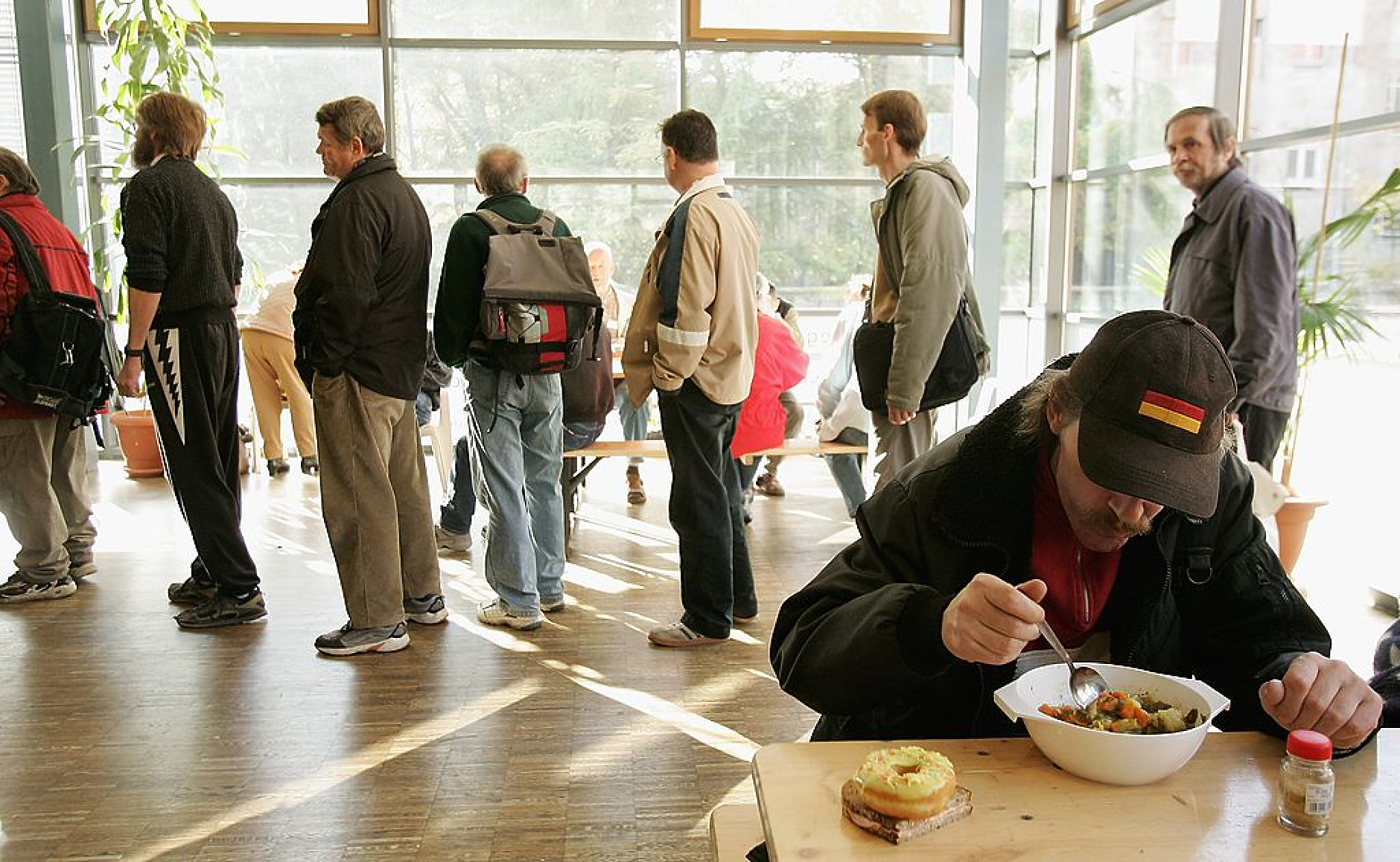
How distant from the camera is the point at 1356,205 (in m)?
4.73

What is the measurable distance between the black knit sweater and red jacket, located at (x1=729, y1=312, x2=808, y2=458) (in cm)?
172

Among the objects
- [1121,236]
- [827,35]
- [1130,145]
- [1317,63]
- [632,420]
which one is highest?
[827,35]

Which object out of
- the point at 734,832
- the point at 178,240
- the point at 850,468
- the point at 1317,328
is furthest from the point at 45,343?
the point at 1317,328

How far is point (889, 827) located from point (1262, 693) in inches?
20.3

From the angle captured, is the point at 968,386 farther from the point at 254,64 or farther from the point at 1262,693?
the point at 254,64

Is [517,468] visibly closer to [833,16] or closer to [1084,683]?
[1084,683]

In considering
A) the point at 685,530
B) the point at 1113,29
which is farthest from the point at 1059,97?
the point at 685,530

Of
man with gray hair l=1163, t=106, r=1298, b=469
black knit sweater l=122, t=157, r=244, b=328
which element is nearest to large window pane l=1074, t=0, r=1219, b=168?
man with gray hair l=1163, t=106, r=1298, b=469

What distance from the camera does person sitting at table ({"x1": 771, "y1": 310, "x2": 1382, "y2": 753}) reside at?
1.27m

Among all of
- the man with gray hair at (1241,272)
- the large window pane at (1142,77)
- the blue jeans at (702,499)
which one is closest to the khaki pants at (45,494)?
the blue jeans at (702,499)

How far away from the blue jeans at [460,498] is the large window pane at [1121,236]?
3385mm

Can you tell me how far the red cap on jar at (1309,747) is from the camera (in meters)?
1.15

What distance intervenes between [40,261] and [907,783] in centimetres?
395

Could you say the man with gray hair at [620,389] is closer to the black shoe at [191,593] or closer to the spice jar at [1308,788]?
the black shoe at [191,593]
